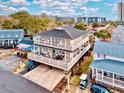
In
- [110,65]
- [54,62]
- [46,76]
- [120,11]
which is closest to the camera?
[46,76]

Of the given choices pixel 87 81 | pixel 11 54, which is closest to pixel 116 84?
pixel 87 81

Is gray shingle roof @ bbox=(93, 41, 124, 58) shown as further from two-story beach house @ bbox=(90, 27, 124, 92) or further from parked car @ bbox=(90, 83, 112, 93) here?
parked car @ bbox=(90, 83, 112, 93)

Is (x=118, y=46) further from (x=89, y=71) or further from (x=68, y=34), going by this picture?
(x=68, y=34)

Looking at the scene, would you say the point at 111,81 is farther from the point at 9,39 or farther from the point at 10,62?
the point at 9,39

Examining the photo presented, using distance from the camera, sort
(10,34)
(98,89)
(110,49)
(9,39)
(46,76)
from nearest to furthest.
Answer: (98,89) → (46,76) → (110,49) → (9,39) → (10,34)

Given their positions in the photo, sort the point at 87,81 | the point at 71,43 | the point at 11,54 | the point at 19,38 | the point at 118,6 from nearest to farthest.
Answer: the point at 87,81, the point at 71,43, the point at 11,54, the point at 19,38, the point at 118,6

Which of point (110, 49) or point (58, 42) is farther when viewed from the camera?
point (58, 42)

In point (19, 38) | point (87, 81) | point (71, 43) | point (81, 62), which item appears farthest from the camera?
point (19, 38)

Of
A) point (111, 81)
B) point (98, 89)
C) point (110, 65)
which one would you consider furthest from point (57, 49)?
point (111, 81)

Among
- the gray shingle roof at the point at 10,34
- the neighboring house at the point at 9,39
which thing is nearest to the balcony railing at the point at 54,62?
the neighboring house at the point at 9,39
